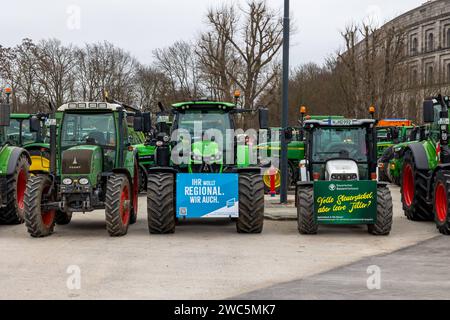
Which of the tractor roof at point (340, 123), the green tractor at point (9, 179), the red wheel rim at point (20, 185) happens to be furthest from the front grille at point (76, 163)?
the tractor roof at point (340, 123)

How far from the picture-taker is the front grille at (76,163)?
13.3m

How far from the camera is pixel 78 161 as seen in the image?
13328 millimetres

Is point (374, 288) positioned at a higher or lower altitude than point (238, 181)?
lower

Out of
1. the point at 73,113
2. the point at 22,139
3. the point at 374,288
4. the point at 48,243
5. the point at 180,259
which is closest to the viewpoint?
the point at 374,288

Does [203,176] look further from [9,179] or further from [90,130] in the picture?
[9,179]

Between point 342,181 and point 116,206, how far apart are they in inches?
169

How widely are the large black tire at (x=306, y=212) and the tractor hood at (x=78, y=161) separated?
399cm

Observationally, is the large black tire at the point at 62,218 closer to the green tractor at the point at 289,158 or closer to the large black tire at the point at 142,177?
the large black tire at the point at 142,177

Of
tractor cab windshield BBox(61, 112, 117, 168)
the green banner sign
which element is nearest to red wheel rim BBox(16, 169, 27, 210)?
tractor cab windshield BBox(61, 112, 117, 168)

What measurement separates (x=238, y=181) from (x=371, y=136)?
315 centimetres
